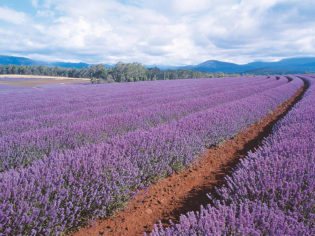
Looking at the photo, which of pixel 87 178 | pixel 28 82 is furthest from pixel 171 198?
pixel 28 82

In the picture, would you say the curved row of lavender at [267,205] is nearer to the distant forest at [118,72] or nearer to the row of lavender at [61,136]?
the row of lavender at [61,136]

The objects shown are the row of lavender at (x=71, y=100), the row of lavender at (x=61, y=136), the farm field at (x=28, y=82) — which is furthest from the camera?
the farm field at (x=28, y=82)

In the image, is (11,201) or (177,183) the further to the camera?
(177,183)

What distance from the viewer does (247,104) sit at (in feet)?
19.7

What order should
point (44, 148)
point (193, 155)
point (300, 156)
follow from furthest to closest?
1. point (193, 155)
2. point (44, 148)
3. point (300, 156)

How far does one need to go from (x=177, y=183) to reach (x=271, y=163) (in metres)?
1.31

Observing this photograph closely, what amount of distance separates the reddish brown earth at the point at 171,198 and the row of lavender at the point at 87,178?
13 centimetres

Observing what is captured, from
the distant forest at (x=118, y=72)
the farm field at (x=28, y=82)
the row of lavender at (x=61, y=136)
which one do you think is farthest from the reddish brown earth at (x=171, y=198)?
the distant forest at (x=118, y=72)

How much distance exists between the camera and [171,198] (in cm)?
244

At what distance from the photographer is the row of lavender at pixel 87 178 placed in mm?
1474

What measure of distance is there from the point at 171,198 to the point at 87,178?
1.14 m

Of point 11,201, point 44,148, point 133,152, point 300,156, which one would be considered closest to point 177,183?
point 133,152

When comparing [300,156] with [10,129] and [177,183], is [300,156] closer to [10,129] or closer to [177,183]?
[177,183]

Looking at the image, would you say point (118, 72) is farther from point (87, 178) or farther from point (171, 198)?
point (87, 178)
